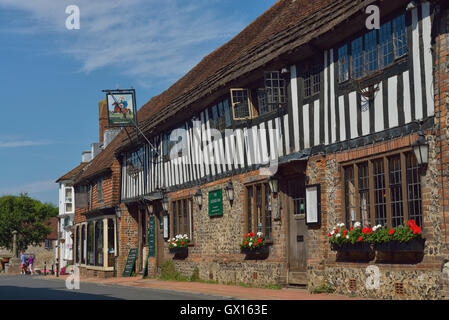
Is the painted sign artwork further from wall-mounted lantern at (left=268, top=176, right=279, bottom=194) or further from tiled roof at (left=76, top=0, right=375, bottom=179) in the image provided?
wall-mounted lantern at (left=268, top=176, right=279, bottom=194)

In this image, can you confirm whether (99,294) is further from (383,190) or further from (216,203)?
(383,190)

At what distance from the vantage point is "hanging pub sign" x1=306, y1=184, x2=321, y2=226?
1501 cm

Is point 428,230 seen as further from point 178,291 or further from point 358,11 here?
point 178,291

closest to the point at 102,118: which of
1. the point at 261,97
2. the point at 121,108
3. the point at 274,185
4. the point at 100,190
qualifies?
the point at 100,190

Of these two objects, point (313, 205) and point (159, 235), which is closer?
point (313, 205)

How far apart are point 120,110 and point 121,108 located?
0.09m

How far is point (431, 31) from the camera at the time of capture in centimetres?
1160

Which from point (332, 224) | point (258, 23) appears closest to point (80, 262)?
point (258, 23)

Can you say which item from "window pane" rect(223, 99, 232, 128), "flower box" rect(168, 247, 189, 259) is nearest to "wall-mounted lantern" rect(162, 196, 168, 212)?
"flower box" rect(168, 247, 189, 259)

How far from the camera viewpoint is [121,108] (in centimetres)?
2719

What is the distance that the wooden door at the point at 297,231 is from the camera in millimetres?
16250

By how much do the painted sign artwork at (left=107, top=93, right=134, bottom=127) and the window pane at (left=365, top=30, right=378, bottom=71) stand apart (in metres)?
15.2

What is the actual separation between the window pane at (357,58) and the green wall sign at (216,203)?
7.43 meters
